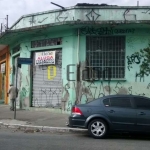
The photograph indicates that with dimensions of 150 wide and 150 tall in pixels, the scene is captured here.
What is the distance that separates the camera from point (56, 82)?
59.2 ft

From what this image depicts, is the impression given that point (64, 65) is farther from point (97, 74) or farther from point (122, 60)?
point (122, 60)

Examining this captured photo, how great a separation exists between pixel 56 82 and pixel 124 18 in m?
4.97

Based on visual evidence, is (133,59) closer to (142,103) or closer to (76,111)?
(142,103)

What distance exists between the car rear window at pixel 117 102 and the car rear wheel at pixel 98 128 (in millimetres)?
641

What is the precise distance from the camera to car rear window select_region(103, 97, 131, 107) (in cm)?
1111

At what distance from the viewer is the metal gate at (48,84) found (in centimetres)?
1791

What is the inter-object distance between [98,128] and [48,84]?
25.7ft

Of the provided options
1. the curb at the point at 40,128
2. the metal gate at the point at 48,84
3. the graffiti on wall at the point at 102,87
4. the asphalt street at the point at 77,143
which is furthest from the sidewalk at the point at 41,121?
the asphalt street at the point at 77,143

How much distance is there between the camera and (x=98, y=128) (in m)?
11.0

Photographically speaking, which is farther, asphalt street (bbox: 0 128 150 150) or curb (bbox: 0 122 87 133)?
curb (bbox: 0 122 87 133)

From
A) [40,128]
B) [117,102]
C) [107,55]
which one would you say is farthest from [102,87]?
[117,102]

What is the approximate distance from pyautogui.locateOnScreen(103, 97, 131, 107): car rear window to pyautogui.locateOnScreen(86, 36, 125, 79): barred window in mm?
5664

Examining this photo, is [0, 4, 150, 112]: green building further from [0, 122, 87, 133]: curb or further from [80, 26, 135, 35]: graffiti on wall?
[0, 122, 87, 133]: curb

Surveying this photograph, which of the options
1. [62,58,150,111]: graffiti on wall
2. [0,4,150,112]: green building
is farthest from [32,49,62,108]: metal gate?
[62,58,150,111]: graffiti on wall
